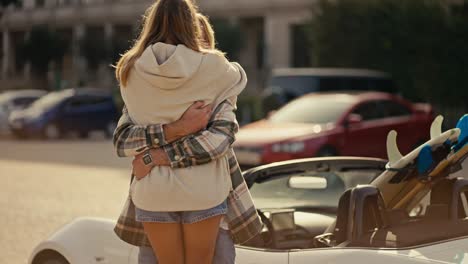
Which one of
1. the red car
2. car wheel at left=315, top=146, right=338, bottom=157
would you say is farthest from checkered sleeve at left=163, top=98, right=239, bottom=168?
car wheel at left=315, top=146, right=338, bottom=157

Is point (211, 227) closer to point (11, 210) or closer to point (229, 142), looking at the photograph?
point (229, 142)

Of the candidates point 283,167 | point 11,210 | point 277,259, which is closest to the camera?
point 277,259

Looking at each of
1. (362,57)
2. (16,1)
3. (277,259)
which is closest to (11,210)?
(277,259)

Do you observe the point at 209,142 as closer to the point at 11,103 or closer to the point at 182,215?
the point at 182,215

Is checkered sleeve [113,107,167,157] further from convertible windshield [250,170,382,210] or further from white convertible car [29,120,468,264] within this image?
convertible windshield [250,170,382,210]

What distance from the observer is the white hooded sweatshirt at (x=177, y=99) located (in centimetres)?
334

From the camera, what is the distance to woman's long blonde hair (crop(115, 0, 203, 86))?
3.42 metres

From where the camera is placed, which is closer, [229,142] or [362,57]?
[229,142]

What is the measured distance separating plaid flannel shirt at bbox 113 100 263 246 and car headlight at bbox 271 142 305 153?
38.2ft

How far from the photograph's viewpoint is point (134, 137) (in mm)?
3457

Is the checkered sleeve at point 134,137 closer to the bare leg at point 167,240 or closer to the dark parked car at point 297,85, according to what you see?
the bare leg at point 167,240

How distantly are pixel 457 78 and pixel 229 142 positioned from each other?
2413 cm

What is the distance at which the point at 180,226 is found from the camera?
339 cm

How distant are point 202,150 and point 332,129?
504 inches
